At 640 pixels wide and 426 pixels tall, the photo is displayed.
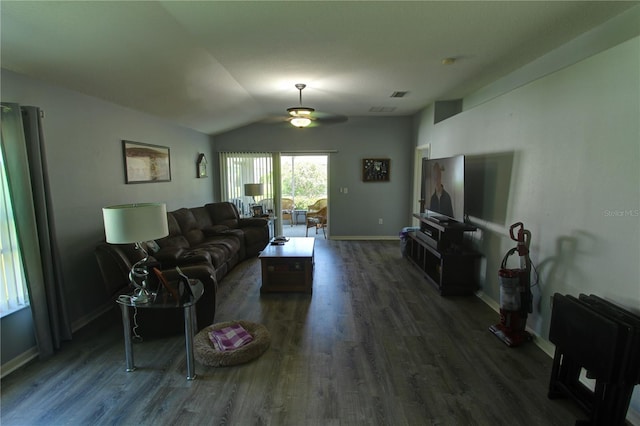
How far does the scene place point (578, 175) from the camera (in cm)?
230

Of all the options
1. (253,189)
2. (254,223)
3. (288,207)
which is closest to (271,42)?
(254,223)

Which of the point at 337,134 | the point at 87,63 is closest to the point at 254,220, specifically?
the point at 337,134

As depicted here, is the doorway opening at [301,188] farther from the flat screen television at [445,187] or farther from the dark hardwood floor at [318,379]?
the dark hardwood floor at [318,379]

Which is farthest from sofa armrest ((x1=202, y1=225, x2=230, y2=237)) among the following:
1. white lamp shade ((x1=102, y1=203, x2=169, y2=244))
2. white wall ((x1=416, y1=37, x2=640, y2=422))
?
white wall ((x1=416, y1=37, x2=640, y2=422))

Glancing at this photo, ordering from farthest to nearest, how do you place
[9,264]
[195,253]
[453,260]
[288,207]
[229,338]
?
[288,207] < [453,260] < [195,253] < [229,338] < [9,264]

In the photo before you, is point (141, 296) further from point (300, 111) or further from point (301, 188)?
point (301, 188)

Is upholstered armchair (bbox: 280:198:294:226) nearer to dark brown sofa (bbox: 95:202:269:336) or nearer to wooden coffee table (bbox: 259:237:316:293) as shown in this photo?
dark brown sofa (bbox: 95:202:269:336)

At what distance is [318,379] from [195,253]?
2.14 metres

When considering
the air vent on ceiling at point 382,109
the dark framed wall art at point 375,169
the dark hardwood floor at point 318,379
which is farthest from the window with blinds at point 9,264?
the dark framed wall art at point 375,169

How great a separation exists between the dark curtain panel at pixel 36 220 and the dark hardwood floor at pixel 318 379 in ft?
1.18

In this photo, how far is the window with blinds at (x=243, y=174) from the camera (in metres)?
6.89

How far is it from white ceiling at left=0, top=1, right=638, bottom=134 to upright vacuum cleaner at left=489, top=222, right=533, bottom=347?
1.65 metres

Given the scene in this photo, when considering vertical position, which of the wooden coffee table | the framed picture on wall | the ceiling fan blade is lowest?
the wooden coffee table

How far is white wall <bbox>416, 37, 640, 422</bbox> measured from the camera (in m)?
1.93
